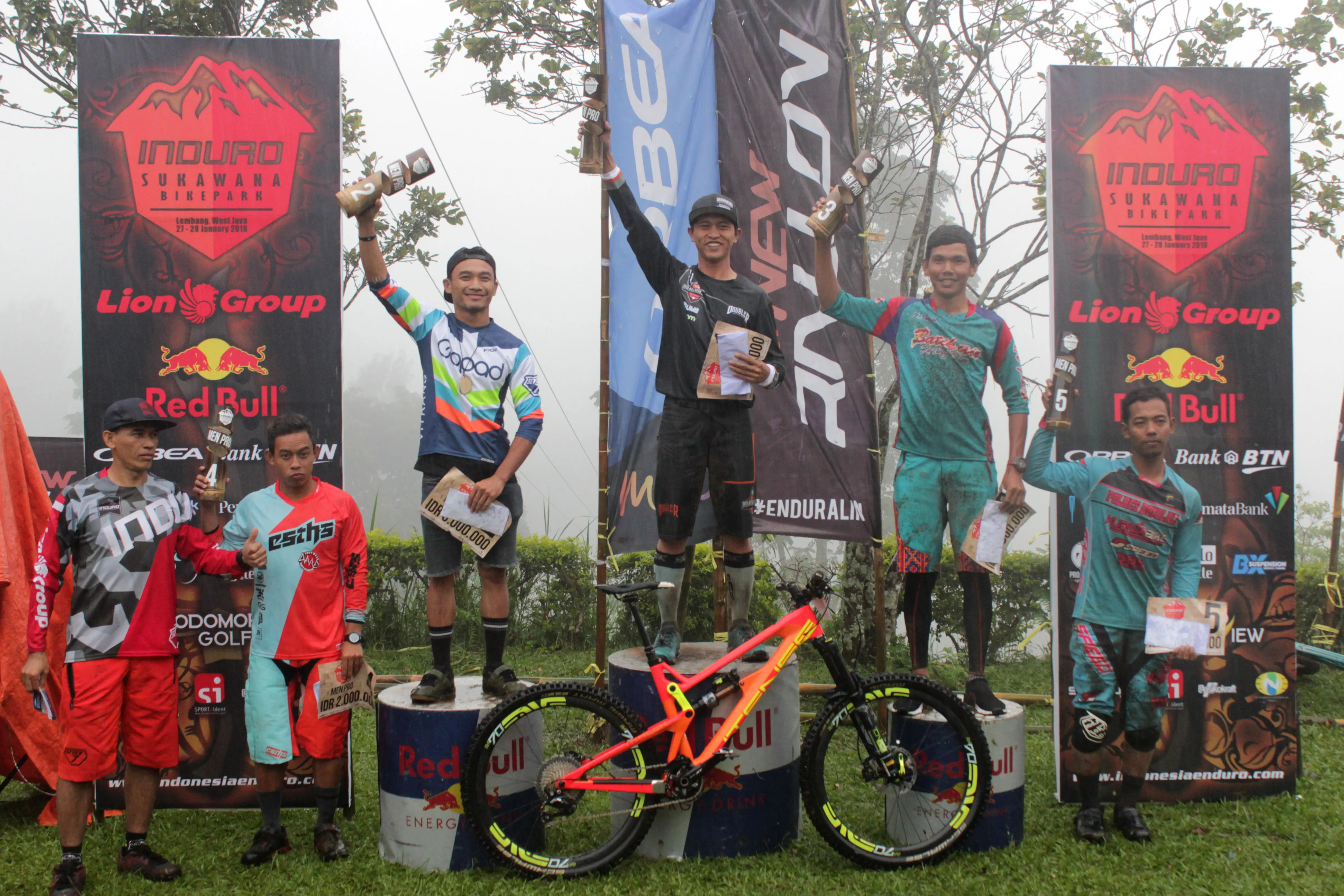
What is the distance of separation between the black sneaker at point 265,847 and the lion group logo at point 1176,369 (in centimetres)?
452

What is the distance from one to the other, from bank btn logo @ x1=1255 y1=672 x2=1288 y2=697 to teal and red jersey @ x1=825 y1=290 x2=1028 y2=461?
6.20 feet

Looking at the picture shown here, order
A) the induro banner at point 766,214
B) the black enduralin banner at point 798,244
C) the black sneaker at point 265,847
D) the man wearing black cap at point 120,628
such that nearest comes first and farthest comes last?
the man wearing black cap at point 120,628, the black sneaker at point 265,847, the induro banner at point 766,214, the black enduralin banner at point 798,244

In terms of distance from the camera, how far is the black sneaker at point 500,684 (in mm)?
4051

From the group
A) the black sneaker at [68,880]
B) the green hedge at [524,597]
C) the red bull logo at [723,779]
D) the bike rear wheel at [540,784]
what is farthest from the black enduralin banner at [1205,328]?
the black sneaker at [68,880]

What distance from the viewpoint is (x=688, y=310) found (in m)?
4.38

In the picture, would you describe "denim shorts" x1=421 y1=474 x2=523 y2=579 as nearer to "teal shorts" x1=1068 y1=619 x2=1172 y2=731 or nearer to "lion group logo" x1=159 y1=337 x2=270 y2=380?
"lion group logo" x1=159 y1=337 x2=270 y2=380

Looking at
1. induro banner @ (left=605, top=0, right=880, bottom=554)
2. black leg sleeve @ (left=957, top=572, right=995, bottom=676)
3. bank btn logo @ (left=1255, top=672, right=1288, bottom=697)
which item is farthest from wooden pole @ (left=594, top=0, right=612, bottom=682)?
bank btn logo @ (left=1255, top=672, right=1288, bottom=697)

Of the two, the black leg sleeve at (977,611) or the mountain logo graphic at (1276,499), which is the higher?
the mountain logo graphic at (1276,499)

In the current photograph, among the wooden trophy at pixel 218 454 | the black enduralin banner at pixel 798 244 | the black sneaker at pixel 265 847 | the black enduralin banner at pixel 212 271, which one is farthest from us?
the black enduralin banner at pixel 798 244

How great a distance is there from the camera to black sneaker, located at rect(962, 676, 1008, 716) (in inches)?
162

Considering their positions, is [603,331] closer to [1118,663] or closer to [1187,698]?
[1118,663]

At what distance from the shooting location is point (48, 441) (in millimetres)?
6238

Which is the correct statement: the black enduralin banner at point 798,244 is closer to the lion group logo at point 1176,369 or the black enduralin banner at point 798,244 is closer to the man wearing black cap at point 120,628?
the lion group logo at point 1176,369

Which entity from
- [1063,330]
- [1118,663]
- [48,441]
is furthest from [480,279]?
[48,441]
